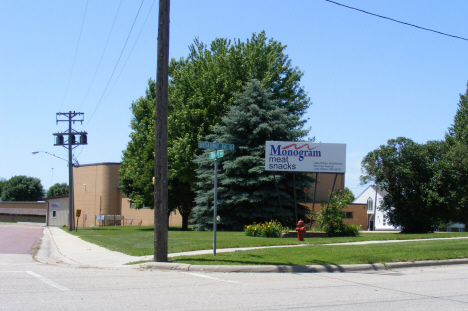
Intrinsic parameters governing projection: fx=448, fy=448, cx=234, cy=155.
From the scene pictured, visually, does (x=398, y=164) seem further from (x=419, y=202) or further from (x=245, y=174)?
(x=245, y=174)

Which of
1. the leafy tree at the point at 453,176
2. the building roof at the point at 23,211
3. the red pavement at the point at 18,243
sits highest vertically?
the leafy tree at the point at 453,176

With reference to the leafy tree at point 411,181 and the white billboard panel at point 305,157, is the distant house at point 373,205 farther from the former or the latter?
the white billboard panel at point 305,157

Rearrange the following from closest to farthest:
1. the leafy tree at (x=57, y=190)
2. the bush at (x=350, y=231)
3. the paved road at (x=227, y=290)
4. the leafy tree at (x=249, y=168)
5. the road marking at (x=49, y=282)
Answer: the paved road at (x=227, y=290), the road marking at (x=49, y=282), the bush at (x=350, y=231), the leafy tree at (x=249, y=168), the leafy tree at (x=57, y=190)

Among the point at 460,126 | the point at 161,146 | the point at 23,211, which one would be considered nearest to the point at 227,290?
the point at 161,146

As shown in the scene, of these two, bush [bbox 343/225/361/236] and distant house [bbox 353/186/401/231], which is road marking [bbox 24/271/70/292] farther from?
distant house [bbox 353/186/401/231]

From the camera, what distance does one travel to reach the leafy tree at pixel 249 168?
2691 cm

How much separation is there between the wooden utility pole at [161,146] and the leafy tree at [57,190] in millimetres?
124179

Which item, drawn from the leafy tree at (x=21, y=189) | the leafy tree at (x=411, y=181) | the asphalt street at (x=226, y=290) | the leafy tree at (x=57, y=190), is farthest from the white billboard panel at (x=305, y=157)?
the leafy tree at (x=57, y=190)

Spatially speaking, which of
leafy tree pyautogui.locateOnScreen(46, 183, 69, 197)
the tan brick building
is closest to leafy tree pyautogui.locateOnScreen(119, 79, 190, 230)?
the tan brick building

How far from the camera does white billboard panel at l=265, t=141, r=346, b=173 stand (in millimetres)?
23375

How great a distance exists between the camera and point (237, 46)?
34.0 meters

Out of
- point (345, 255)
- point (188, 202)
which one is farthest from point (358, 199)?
point (345, 255)

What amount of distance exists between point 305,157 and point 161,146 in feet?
41.6

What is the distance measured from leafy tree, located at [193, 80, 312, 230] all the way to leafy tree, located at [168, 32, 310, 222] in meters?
2.44
